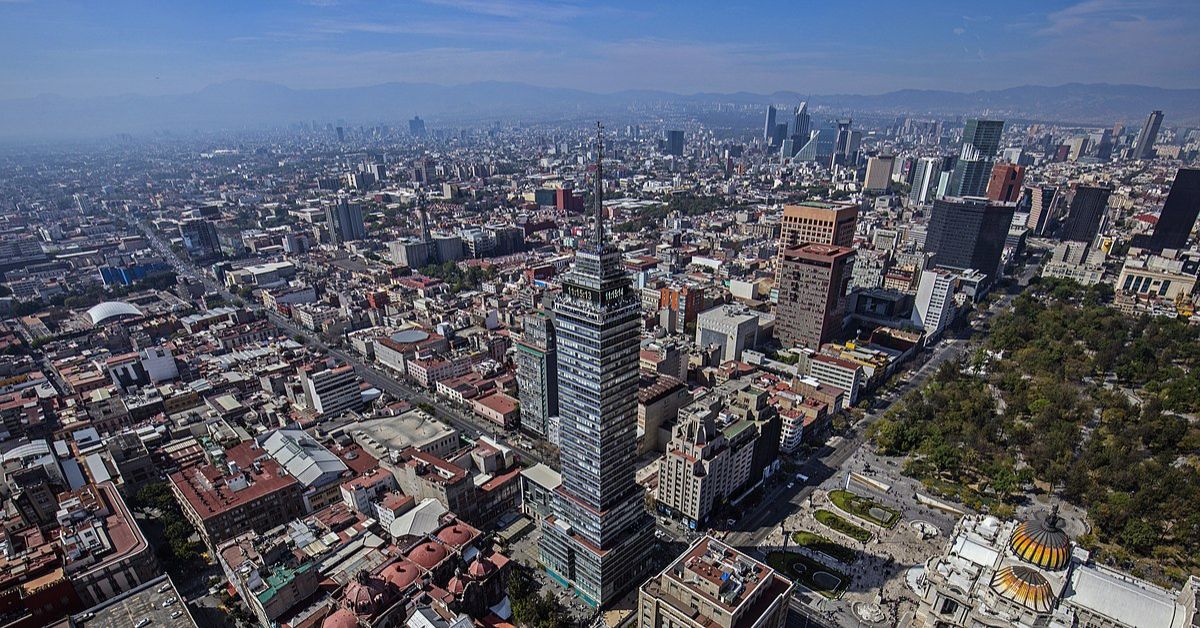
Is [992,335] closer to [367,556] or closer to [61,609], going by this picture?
[367,556]

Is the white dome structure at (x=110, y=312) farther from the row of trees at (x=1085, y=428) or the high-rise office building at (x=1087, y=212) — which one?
the high-rise office building at (x=1087, y=212)

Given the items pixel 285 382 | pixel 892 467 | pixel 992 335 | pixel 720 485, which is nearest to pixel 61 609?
pixel 285 382

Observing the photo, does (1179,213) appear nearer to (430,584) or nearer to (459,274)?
(459,274)

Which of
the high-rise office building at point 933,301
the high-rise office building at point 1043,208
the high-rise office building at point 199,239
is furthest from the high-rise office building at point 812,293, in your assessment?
the high-rise office building at point 199,239

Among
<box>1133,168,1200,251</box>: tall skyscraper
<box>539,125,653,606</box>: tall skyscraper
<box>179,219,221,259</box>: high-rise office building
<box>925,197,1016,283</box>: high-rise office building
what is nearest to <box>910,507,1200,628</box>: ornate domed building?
<box>539,125,653,606</box>: tall skyscraper

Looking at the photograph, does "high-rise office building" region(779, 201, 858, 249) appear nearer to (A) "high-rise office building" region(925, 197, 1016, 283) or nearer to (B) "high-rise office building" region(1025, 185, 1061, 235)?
(A) "high-rise office building" region(925, 197, 1016, 283)
